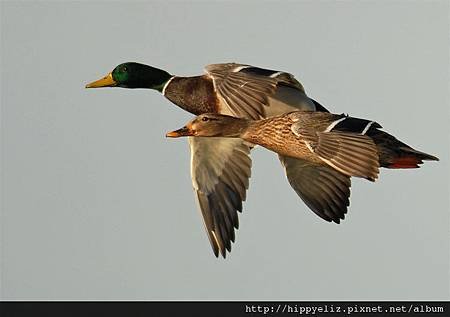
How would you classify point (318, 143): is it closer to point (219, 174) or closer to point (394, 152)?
point (394, 152)

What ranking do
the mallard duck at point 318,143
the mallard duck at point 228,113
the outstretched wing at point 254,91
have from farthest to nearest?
the mallard duck at point 228,113 < the outstretched wing at point 254,91 < the mallard duck at point 318,143

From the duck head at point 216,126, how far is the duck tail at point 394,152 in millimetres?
1577

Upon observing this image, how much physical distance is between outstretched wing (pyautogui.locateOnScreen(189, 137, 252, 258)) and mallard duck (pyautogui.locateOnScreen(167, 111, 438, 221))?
104 centimetres

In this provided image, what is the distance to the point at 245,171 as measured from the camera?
15438 mm

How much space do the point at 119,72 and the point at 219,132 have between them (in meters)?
2.41

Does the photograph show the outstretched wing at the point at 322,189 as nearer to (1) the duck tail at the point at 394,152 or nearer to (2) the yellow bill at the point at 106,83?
(1) the duck tail at the point at 394,152

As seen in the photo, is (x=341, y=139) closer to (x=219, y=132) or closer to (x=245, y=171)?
(x=219, y=132)

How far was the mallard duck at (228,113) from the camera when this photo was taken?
1346 cm

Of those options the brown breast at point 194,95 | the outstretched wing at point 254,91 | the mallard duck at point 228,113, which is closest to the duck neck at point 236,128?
the outstretched wing at point 254,91

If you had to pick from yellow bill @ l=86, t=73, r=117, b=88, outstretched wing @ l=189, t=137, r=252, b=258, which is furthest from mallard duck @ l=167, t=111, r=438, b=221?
yellow bill @ l=86, t=73, r=117, b=88

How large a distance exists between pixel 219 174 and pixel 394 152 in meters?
2.77

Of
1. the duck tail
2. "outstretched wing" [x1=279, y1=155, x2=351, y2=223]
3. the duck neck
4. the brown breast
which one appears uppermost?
the brown breast

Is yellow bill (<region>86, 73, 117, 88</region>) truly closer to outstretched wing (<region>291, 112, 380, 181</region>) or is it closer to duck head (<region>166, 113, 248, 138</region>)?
duck head (<region>166, 113, 248, 138</region>)

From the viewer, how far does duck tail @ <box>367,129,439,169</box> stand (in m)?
13.4
